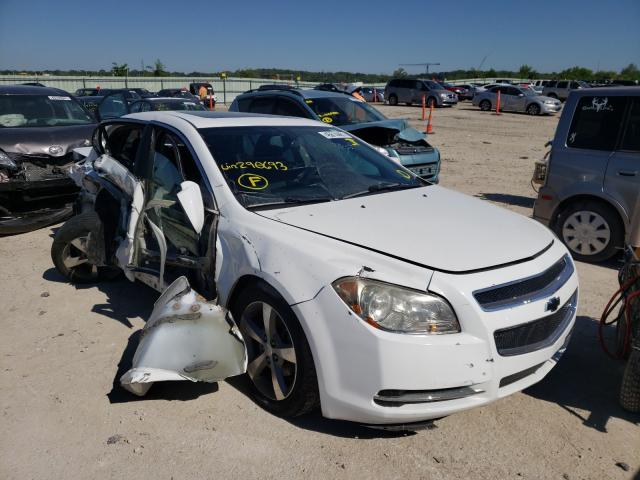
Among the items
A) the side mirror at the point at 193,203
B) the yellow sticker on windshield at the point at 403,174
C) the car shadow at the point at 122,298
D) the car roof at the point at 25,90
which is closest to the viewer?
the side mirror at the point at 193,203

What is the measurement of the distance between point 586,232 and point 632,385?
3117mm

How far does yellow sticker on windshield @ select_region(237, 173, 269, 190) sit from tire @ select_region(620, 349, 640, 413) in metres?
2.38

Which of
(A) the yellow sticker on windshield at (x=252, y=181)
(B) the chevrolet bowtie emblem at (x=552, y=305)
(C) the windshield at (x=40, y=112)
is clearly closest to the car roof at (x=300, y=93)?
(C) the windshield at (x=40, y=112)

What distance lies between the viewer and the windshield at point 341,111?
30.5ft

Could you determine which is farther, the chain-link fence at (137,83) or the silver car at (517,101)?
the chain-link fence at (137,83)

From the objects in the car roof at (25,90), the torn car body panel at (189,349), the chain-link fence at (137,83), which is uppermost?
the car roof at (25,90)

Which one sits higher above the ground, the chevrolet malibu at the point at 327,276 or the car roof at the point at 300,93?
the car roof at the point at 300,93

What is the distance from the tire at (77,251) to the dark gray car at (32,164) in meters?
2.12

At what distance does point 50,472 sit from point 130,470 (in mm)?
388

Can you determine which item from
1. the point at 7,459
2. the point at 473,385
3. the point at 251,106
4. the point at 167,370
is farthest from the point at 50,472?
the point at 251,106

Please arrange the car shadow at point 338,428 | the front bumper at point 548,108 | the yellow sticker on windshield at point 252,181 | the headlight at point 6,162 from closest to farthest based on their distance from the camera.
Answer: the car shadow at point 338,428 → the yellow sticker on windshield at point 252,181 → the headlight at point 6,162 → the front bumper at point 548,108

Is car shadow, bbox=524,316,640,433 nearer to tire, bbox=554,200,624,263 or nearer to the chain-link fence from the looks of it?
tire, bbox=554,200,624,263

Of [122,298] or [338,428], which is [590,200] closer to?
[338,428]

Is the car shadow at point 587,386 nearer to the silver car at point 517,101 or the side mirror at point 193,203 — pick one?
the side mirror at point 193,203
